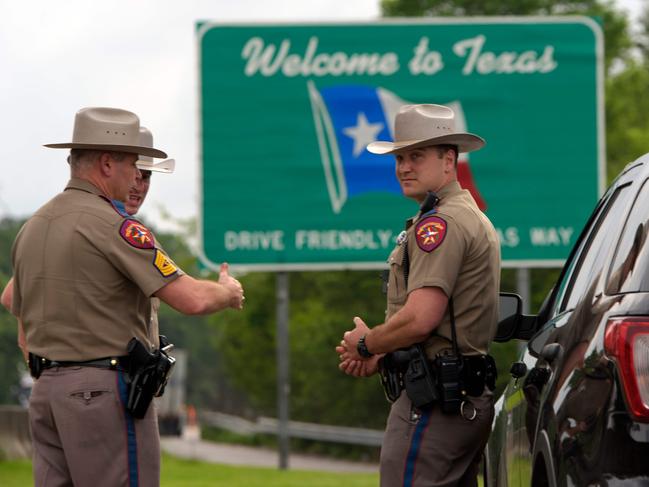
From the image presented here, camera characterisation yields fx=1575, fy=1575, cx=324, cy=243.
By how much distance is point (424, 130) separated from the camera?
5.88 meters

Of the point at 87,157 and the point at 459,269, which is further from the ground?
the point at 87,157

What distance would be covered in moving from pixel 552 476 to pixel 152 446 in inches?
69.1

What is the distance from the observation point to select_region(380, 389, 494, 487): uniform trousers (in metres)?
5.54

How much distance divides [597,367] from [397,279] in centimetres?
172

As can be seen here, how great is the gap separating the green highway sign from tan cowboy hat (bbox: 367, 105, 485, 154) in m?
12.5

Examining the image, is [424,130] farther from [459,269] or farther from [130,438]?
[130,438]

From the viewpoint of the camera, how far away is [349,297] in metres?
37.8

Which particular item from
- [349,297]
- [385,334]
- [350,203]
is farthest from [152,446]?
[349,297]

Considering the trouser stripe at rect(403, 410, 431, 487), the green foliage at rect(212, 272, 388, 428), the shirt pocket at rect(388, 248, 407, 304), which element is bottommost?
the green foliage at rect(212, 272, 388, 428)

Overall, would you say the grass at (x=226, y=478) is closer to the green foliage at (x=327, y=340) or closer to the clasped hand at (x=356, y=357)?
the clasped hand at (x=356, y=357)

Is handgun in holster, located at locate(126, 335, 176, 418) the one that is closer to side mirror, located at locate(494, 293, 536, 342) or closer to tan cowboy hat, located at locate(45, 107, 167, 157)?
tan cowboy hat, located at locate(45, 107, 167, 157)

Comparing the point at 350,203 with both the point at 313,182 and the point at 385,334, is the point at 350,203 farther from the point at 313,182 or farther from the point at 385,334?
the point at 385,334

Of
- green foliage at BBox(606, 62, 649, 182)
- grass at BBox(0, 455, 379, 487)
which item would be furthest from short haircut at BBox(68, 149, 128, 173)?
green foliage at BBox(606, 62, 649, 182)

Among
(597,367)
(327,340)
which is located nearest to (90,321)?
(597,367)
